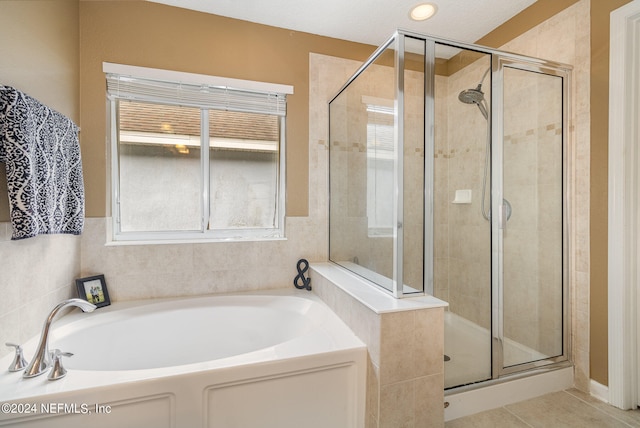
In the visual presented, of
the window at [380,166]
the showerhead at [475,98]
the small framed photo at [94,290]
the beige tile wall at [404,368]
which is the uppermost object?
the showerhead at [475,98]

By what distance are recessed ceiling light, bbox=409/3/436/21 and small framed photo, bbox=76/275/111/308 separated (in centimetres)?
281

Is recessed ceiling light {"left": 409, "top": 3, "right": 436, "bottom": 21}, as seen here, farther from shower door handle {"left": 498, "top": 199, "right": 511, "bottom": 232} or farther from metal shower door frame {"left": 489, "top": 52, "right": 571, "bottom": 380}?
shower door handle {"left": 498, "top": 199, "right": 511, "bottom": 232}

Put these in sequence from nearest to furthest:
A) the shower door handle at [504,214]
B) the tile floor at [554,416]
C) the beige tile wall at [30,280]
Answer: the beige tile wall at [30,280] < the tile floor at [554,416] < the shower door handle at [504,214]

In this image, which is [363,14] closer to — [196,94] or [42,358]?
[196,94]

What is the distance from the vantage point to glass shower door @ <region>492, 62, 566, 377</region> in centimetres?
187

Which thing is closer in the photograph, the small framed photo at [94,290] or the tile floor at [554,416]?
the tile floor at [554,416]

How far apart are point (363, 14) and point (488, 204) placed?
62.6 inches

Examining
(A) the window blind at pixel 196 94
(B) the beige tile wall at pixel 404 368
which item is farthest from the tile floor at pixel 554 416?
(A) the window blind at pixel 196 94

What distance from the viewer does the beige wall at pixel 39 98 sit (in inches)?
52.1

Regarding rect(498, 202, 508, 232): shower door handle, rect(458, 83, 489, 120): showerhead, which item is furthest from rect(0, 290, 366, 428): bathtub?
rect(458, 83, 489, 120): showerhead

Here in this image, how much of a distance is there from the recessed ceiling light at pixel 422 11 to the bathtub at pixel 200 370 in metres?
2.15

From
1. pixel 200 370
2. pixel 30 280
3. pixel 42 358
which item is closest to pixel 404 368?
pixel 200 370

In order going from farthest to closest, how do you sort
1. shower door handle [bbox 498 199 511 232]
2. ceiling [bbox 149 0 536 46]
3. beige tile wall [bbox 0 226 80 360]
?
ceiling [bbox 149 0 536 46]
shower door handle [bbox 498 199 511 232]
beige tile wall [bbox 0 226 80 360]

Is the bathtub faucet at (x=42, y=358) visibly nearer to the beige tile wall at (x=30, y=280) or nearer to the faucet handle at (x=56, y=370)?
the faucet handle at (x=56, y=370)
